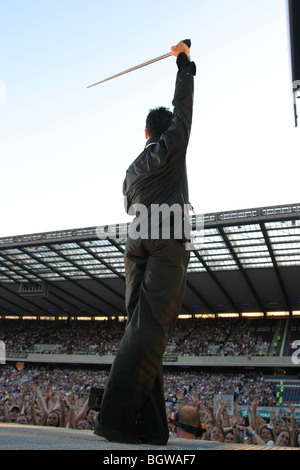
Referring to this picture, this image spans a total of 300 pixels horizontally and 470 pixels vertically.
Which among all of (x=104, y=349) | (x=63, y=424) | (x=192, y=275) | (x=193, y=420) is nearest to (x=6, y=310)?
(x=104, y=349)

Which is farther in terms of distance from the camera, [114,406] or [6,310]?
[6,310]

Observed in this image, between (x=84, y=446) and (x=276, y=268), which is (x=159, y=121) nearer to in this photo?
(x=84, y=446)

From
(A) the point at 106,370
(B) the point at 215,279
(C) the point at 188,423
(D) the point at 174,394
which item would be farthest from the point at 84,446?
(A) the point at 106,370

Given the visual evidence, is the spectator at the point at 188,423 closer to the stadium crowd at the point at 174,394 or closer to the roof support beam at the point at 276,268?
the stadium crowd at the point at 174,394

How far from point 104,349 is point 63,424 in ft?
100

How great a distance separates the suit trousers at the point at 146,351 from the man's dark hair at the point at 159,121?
3.26ft

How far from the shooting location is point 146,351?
269cm

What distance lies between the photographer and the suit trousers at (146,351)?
8.61ft

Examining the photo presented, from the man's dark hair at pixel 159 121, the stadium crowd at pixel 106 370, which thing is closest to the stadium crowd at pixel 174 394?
the stadium crowd at pixel 106 370

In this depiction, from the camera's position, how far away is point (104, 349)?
35031mm

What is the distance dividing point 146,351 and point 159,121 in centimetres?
181

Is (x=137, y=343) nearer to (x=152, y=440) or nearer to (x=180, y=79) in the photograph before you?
(x=152, y=440)

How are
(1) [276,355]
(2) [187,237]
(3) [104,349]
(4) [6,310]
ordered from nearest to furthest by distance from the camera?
1. (2) [187,237]
2. (1) [276,355]
3. (3) [104,349]
4. (4) [6,310]
